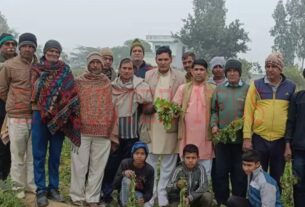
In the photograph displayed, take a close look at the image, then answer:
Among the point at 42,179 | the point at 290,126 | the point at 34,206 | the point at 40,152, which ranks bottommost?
the point at 34,206

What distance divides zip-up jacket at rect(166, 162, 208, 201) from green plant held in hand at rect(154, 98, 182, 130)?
2.01 ft

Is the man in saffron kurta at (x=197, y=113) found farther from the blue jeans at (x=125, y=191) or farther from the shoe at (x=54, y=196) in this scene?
the shoe at (x=54, y=196)

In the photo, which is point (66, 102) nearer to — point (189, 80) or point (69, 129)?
point (69, 129)

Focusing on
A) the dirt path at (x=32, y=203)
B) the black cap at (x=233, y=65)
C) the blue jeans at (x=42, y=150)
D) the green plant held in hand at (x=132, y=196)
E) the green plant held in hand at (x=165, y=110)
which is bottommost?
the dirt path at (x=32, y=203)

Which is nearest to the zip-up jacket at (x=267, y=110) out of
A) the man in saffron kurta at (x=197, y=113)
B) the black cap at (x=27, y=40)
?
the man in saffron kurta at (x=197, y=113)

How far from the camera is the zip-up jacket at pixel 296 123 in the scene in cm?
495

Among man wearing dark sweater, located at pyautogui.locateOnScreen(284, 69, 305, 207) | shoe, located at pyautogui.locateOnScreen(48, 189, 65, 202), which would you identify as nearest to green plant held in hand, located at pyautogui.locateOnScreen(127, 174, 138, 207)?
shoe, located at pyautogui.locateOnScreen(48, 189, 65, 202)

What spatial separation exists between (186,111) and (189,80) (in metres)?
0.60

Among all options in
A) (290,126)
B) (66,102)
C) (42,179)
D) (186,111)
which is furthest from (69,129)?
(290,126)

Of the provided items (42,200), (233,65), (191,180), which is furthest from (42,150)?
(233,65)

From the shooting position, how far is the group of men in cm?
509

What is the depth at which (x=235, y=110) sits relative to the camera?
17.5ft

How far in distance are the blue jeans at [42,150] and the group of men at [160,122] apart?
0.28 ft

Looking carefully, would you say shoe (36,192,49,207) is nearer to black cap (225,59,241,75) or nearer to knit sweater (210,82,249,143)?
knit sweater (210,82,249,143)
